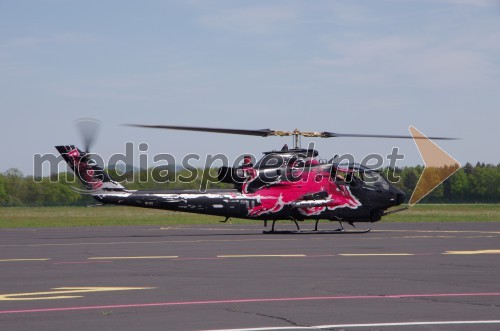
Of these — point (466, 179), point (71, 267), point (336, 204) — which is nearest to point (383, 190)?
point (336, 204)

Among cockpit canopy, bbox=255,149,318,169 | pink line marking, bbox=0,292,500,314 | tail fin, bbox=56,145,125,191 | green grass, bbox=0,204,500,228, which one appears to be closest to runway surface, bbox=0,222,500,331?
pink line marking, bbox=0,292,500,314

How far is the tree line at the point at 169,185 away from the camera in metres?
74.2

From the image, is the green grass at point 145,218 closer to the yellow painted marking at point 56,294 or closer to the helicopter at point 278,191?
the helicopter at point 278,191

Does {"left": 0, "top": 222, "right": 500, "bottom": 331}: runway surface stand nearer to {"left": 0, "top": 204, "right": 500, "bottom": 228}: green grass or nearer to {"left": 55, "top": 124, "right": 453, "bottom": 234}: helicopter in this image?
{"left": 55, "top": 124, "right": 453, "bottom": 234}: helicopter

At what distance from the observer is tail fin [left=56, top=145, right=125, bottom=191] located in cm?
3631

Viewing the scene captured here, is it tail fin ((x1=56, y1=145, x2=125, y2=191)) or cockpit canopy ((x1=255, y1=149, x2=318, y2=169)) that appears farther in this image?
cockpit canopy ((x1=255, y1=149, x2=318, y2=169))

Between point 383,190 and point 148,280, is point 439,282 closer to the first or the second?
point 148,280

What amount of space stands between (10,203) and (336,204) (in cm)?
7952

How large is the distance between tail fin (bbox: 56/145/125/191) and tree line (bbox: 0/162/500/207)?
68.7 ft

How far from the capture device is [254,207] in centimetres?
3825

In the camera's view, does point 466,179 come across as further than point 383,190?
Yes

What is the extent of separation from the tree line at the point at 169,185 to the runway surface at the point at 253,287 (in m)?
32.5

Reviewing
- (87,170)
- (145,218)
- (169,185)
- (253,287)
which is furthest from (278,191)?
(169,185)

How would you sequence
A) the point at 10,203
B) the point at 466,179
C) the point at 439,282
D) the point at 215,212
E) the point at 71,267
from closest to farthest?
1. the point at 439,282
2. the point at 71,267
3. the point at 215,212
4. the point at 10,203
5. the point at 466,179
